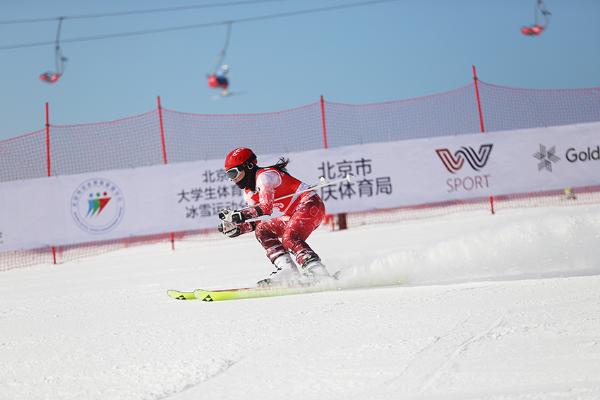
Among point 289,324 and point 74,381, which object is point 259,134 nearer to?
point 289,324

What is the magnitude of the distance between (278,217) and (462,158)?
8.52 meters

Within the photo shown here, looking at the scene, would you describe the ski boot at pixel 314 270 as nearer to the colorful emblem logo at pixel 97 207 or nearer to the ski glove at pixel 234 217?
the ski glove at pixel 234 217

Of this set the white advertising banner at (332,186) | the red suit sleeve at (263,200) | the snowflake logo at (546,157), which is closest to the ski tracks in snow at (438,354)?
the red suit sleeve at (263,200)

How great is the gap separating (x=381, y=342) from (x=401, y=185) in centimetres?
1065

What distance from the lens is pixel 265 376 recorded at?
3.33 metres

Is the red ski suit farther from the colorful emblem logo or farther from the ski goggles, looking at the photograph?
the colorful emblem logo

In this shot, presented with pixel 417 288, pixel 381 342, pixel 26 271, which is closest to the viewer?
pixel 381 342

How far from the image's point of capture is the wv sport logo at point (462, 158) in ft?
47.6

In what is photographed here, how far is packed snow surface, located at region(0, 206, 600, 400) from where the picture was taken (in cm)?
311

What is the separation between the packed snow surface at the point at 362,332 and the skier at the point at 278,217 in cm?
52

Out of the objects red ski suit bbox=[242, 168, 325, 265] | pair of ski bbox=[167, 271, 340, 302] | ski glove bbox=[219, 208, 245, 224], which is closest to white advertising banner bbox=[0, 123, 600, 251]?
red ski suit bbox=[242, 168, 325, 265]

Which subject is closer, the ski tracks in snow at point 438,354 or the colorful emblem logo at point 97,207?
the ski tracks in snow at point 438,354

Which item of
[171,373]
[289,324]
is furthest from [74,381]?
[289,324]

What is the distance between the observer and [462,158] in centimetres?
1456
